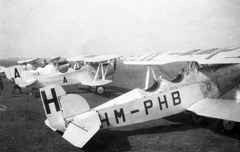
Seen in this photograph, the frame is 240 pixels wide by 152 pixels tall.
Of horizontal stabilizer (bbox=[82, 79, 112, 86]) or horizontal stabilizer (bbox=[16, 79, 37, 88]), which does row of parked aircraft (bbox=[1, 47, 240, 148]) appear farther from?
horizontal stabilizer (bbox=[16, 79, 37, 88])

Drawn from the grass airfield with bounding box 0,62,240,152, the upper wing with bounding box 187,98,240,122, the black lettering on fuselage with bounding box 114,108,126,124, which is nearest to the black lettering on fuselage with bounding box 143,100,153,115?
the black lettering on fuselage with bounding box 114,108,126,124

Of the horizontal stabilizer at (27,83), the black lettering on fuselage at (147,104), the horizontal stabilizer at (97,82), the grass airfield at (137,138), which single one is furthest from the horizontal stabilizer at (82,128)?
the horizontal stabilizer at (27,83)

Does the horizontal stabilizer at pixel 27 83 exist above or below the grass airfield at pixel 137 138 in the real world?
above

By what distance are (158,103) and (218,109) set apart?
1.44 metres

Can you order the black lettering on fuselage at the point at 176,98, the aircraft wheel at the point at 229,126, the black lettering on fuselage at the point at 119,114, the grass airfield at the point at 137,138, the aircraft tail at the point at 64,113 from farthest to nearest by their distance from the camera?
the black lettering on fuselage at the point at 176,98 < the aircraft wheel at the point at 229,126 < the black lettering on fuselage at the point at 119,114 < the grass airfield at the point at 137,138 < the aircraft tail at the point at 64,113

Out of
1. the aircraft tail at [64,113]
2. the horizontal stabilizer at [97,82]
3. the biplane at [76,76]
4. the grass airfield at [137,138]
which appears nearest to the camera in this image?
the aircraft tail at [64,113]

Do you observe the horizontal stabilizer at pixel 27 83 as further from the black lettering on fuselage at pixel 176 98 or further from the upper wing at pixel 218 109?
the upper wing at pixel 218 109

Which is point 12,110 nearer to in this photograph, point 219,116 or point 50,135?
point 50,135

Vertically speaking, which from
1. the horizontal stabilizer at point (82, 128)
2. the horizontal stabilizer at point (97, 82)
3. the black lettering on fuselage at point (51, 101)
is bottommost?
the horizontal stabilizer at point (97, 82)

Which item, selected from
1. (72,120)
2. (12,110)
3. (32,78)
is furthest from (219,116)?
(32,78)

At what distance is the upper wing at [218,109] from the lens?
481 centimetres

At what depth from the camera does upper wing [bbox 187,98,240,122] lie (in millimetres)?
4806

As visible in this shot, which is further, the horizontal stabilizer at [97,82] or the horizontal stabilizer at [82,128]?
the horizontal stabilizer at [97,82]

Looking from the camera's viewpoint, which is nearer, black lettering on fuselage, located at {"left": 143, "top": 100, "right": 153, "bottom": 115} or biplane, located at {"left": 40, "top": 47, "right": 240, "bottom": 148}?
biplane, located at {"left": 40, "top": 47, "right": 240, "bottom": 148}
